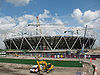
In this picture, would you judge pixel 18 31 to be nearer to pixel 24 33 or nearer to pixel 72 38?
pixel 24 33

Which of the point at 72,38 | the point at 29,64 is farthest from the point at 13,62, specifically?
the point at 72,38

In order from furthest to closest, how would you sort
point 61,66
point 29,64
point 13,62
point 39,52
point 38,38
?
1. point 38,38
2. point 39,52
3. point 13,62
4. point 29,64
5. point 61,66

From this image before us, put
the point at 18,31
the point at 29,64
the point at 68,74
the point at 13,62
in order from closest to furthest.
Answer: the point at 68,74 → the point at 29,64 → the point at 13,62 → the point at 18,31

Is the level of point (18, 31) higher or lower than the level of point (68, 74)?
higher

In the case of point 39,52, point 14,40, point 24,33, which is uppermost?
point 24,33

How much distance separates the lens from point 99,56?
123 feet

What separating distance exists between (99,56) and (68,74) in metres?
23.3

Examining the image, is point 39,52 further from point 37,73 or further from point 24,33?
point 37,73

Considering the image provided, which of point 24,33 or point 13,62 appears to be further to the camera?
point 24,33

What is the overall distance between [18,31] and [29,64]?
37575 millimetres

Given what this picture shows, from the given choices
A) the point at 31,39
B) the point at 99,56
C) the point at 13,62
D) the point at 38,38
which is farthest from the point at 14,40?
the point at 99,56

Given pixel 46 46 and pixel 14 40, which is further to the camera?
pixel 14 40

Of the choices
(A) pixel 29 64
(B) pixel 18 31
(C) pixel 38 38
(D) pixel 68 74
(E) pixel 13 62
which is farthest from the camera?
(B) pixel 18 31

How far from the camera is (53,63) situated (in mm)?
25797
